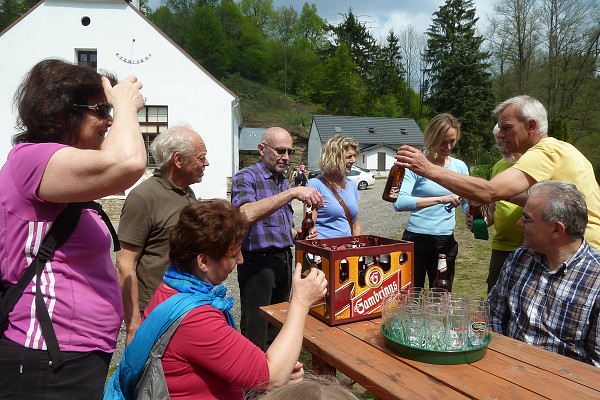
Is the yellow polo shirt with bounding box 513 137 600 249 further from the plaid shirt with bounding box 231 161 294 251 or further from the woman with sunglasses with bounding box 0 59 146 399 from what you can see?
the woman with sunglasses with bounding box 0 59 146 399

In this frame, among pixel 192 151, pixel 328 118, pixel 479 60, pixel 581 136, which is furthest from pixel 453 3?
pixel 192 151

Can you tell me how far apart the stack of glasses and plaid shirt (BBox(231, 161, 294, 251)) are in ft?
5.19

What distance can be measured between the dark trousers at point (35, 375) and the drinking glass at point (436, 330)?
4.53ft

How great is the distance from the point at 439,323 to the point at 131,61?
18.7m

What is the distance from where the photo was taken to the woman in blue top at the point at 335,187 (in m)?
4.03

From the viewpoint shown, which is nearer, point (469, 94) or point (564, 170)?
point (564, 170)

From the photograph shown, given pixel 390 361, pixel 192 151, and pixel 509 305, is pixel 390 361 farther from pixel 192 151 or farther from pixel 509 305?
pixel 192 151

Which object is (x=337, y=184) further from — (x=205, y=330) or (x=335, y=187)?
(x=205, y=330)

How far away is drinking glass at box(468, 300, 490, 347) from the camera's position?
2.00 meters

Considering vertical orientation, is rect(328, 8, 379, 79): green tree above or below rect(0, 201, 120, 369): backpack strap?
above

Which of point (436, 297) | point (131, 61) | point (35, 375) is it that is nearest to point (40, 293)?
point (35, 375)

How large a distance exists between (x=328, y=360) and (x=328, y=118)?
45.7 metres

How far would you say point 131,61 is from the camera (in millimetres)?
18172

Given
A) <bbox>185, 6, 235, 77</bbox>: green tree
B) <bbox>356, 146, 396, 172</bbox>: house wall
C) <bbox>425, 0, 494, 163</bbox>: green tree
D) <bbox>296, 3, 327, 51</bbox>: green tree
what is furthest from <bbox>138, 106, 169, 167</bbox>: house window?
<bbox>296, 3, 327, 51</bbox>: green tree
